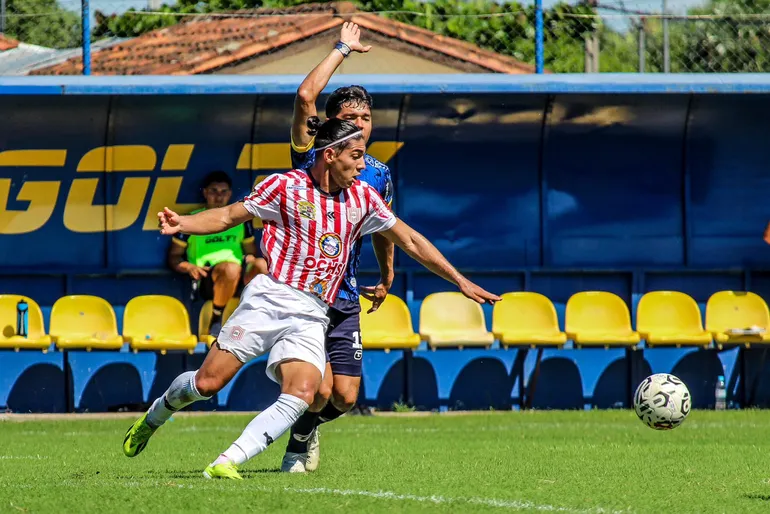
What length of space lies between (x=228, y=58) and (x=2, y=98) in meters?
4.79

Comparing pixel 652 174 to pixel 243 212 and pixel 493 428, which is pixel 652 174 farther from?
pixel 243 212

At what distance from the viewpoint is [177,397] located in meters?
6.55

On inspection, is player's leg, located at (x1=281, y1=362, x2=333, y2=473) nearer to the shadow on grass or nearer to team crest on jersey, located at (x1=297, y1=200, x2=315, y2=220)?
team crest on jersey, located at (x1=297, y1=200, x2=315, y2=220)

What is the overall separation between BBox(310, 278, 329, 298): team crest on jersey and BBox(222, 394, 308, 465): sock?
1.81ft

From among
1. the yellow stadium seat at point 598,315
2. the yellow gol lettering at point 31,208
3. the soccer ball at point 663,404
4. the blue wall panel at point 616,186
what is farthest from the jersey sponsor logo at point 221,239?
the soccer ball at point 663,404

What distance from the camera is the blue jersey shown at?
6781 mm

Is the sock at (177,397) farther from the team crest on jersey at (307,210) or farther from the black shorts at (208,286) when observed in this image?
the black shorts at (208,286)

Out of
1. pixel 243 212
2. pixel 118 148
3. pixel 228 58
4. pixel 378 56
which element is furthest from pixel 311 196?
pixel 378 56

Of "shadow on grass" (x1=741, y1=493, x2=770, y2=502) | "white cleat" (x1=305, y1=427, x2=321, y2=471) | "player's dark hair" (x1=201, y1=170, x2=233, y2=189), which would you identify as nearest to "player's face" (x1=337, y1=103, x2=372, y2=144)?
"white cleat" (x1=305, y1=427, x2=321, y2=471)

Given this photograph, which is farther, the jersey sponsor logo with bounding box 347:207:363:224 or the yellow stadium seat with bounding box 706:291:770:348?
the yellow stadium seat with bounding box 706:291:770:348

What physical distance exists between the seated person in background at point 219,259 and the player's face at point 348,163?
6.21 metres

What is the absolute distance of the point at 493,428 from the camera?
10875mm

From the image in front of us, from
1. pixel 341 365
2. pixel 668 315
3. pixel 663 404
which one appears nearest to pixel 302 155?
pixel 341 365

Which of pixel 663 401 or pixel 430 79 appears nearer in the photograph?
pixel 663 401
